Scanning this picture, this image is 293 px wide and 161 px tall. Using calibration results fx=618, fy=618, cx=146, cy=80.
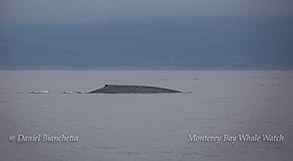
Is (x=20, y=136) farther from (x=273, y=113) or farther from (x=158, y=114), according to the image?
(x=273, y=113)

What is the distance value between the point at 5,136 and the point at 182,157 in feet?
33.7

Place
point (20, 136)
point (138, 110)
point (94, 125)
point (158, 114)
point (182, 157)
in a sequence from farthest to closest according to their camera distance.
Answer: point (138, 110) → point (158, 114) → point (94, 125) → point (20, 136) → point (182, 157)

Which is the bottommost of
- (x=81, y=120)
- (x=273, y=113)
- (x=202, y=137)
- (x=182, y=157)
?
(x=182, y=157)

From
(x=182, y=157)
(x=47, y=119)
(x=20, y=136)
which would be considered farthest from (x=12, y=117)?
(x=182, y=157)

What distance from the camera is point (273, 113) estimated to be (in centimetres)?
4519

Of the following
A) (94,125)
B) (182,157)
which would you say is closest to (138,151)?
(182,157)

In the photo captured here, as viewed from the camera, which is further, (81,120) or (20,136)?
(81,120)

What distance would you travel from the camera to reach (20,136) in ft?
104

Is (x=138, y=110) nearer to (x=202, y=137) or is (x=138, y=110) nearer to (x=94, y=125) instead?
(x=94, y=125)

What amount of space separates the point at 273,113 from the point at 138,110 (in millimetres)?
10136

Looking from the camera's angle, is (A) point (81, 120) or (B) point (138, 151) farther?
(A) point (81, 120)

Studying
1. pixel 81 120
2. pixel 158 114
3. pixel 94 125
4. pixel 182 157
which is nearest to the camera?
pixel 182 157

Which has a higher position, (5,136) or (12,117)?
(12,117)

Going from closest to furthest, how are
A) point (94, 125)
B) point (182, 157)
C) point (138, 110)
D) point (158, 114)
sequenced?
point (182, 157)
point (94, 125)
point (158, 114)
point (138, 110)
